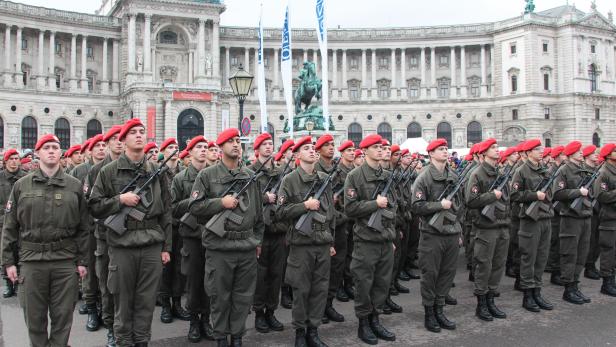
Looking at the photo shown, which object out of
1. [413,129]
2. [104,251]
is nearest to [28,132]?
[413,129]

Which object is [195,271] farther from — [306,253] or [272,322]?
[306,253]

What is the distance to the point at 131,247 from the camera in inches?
272

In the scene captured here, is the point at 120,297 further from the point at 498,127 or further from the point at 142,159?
the point at 498,127

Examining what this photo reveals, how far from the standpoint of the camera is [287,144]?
427 inches

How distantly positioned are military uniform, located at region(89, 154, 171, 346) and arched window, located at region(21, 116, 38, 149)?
53307 millimetres

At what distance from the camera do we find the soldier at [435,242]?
8461 millimetres

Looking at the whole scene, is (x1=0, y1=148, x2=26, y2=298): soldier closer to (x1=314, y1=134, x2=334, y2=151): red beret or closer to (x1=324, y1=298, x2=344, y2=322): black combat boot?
(x1=314, y1=134, x2=334, y2=151): red beret

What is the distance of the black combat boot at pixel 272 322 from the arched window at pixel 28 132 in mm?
52864

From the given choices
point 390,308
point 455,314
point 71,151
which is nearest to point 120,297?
point 390,308

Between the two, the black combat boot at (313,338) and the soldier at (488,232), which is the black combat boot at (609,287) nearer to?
the soldier at (488,232)

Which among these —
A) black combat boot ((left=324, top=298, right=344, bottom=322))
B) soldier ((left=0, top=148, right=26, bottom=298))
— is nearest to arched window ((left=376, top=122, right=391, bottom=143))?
soldier ((left=0, top=148, right=26, bottom=298))

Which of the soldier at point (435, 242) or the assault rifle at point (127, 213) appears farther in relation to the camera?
the soldier at point (435, 242)

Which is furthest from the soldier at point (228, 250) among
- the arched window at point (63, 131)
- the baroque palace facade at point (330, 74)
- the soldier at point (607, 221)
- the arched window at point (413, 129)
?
the arched window at point (413, 129)

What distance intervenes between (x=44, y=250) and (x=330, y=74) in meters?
62.0
